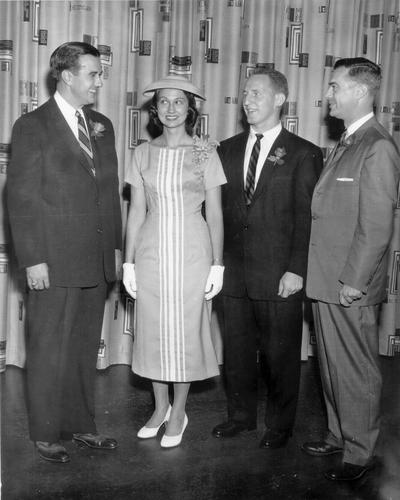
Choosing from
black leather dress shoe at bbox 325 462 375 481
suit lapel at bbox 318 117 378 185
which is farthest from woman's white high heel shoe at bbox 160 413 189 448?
suit lapel at bbox 318 117 378 185

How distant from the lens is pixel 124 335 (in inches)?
168

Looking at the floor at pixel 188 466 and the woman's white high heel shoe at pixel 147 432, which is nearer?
the floor at pixel 188 466

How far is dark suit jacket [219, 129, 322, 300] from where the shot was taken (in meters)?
2.93

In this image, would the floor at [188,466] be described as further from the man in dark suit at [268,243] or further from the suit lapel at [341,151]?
the suit lapel at [341,151]

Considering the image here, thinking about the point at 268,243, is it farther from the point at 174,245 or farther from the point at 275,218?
the point at 174,245

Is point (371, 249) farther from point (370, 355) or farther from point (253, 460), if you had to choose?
point (253, 460)

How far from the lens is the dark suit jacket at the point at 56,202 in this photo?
2717 mm

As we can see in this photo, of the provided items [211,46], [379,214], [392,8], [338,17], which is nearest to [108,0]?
[211,46]

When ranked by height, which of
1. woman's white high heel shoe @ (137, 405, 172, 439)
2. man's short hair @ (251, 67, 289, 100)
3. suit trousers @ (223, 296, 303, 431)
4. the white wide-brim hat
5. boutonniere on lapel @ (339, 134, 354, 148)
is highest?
man's short hair @ (251, 67, 289, 100)

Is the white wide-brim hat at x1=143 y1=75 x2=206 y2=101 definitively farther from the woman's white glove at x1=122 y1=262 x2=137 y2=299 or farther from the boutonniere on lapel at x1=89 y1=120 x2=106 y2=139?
the woman's white glove at x1=122 y1=262 x2=137 y2=299

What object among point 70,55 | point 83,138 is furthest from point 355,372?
point 70,55

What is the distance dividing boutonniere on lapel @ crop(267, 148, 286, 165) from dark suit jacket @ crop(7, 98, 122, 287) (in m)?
0.79

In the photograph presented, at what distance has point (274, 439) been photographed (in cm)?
307

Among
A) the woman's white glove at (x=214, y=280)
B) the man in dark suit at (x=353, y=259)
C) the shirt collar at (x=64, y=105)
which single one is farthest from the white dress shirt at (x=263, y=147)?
the shirt collar at (x=64, y=105)
